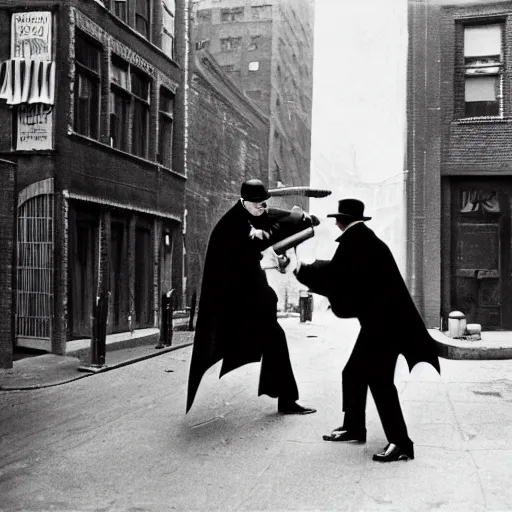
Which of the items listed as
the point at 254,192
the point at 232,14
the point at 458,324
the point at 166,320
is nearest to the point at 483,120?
the point at 458,324

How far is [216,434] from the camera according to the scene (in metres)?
5.63

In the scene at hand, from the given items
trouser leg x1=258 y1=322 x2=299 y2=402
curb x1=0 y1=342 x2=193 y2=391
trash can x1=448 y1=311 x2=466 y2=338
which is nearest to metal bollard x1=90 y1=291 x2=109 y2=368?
curb x1=0 y1=342 x2=193 y2=391

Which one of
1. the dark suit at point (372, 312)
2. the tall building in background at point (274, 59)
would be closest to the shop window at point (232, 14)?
the tall building in background at point (274, 59)

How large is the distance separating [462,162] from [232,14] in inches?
231

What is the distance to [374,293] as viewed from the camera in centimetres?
512

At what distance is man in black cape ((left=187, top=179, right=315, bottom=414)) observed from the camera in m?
5.91

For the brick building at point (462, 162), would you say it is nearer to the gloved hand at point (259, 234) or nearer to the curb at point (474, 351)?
the curb at point (474, 351)

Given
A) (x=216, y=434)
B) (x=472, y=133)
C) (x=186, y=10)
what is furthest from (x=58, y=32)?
(x=472, y=133)

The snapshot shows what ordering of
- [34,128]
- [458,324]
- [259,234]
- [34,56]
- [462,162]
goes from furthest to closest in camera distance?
[462,162] < [458,324] < [34,128] < [34,56] < [259,234]

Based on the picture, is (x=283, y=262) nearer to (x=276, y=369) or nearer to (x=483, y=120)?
(x=276, y=369)

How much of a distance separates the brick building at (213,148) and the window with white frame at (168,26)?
31.3 inches

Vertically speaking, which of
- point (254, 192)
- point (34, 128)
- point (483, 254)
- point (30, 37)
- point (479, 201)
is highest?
point (30, 37)

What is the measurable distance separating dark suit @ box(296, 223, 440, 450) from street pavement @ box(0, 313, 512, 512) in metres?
0.56

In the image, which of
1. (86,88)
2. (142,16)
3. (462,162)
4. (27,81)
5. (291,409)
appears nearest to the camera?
(291,409)
